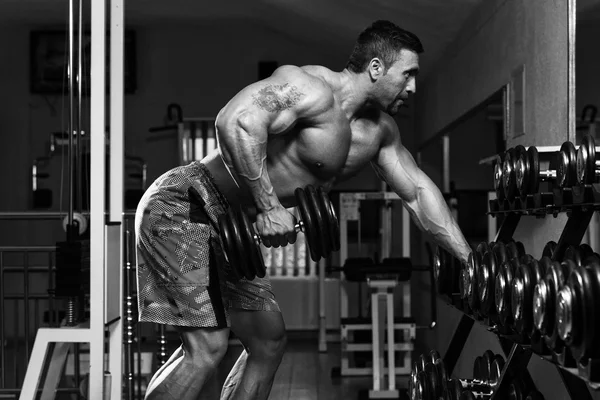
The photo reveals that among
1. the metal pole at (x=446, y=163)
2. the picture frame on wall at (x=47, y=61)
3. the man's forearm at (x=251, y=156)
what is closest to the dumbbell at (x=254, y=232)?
the man's forearm at (x=251, y=156)

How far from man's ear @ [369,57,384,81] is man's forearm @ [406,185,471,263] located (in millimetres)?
394

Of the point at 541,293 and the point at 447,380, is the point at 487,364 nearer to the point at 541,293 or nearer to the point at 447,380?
the point at 447,380

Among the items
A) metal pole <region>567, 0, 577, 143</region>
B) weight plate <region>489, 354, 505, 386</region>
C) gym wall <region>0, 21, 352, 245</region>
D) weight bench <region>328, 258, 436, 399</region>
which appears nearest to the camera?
weight plate <region>489, 354, 505, 386</region>

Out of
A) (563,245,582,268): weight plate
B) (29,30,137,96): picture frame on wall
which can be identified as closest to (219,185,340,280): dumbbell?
(563,245,582,268): weight plate

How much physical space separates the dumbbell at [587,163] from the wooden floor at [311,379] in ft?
8.14

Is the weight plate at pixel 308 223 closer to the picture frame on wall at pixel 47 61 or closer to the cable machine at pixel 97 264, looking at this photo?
the cable machine at pixel 97 264

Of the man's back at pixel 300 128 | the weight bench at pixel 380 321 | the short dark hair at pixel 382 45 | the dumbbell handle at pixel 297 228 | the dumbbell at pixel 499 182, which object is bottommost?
the weight bench at pixel 380 321

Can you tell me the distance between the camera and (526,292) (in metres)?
1.86

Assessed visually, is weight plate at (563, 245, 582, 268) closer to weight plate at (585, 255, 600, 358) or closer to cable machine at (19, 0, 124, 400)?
weight plate at (585, 255, 600, 358)

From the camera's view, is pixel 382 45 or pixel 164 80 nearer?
pixel 382 45

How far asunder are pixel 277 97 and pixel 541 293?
84 cm

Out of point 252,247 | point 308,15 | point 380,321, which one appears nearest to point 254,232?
point 252,247

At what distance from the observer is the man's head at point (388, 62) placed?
2258mm

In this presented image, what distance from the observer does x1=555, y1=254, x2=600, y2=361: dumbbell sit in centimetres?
144
